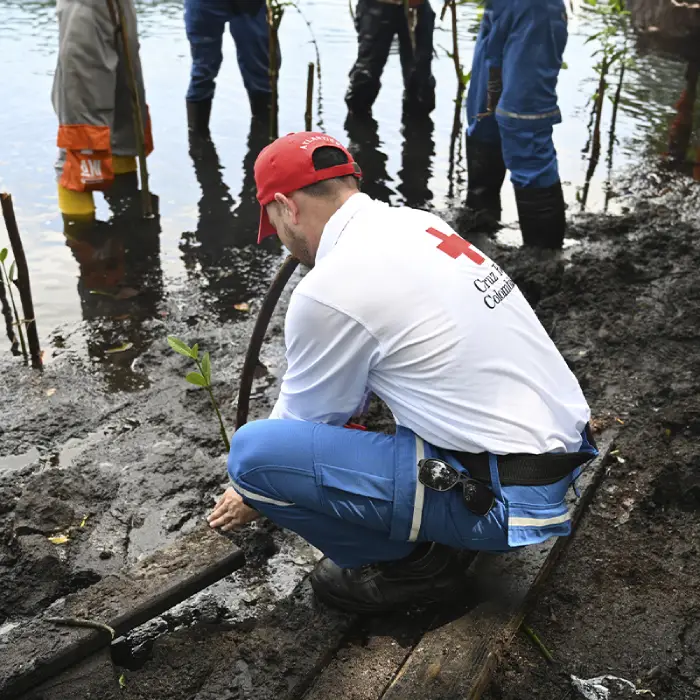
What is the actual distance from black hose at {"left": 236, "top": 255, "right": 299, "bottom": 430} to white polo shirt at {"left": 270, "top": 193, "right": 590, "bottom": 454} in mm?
654

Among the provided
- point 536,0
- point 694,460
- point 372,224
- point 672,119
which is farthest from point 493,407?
point 672,119

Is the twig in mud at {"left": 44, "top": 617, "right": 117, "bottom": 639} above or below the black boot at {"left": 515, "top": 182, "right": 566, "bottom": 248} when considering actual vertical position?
below

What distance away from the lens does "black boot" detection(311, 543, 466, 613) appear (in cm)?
236

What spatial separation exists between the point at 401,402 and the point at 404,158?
5071 mm

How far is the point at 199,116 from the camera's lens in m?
7.03

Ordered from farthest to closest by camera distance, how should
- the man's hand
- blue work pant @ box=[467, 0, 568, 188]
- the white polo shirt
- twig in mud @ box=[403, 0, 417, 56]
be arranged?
twig in mud @ box=[403, 0, 417, 56] → blue work pant @ box=[467, 0, 568, 188] → the man's hand → the white polo shirt

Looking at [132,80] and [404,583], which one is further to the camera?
[132,80]

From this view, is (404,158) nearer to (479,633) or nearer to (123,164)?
(123,164)

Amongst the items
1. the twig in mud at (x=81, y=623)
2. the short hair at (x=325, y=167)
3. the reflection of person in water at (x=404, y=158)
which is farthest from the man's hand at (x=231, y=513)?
the reflection of person in water at (x=404, y=158)

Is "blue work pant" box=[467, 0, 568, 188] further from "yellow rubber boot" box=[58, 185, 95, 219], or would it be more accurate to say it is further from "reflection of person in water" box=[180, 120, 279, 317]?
"yellow rubber boot" box=[58, 185, 95, 219]

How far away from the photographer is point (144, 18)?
10812mm

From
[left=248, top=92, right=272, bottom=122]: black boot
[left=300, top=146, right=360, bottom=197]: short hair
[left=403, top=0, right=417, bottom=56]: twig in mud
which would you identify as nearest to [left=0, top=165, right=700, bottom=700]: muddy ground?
[left=300, top=146, right=360, bottom=197]: short hair

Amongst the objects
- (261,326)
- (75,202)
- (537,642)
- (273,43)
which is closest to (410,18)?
(273,43)

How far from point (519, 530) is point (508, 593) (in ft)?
1.24
